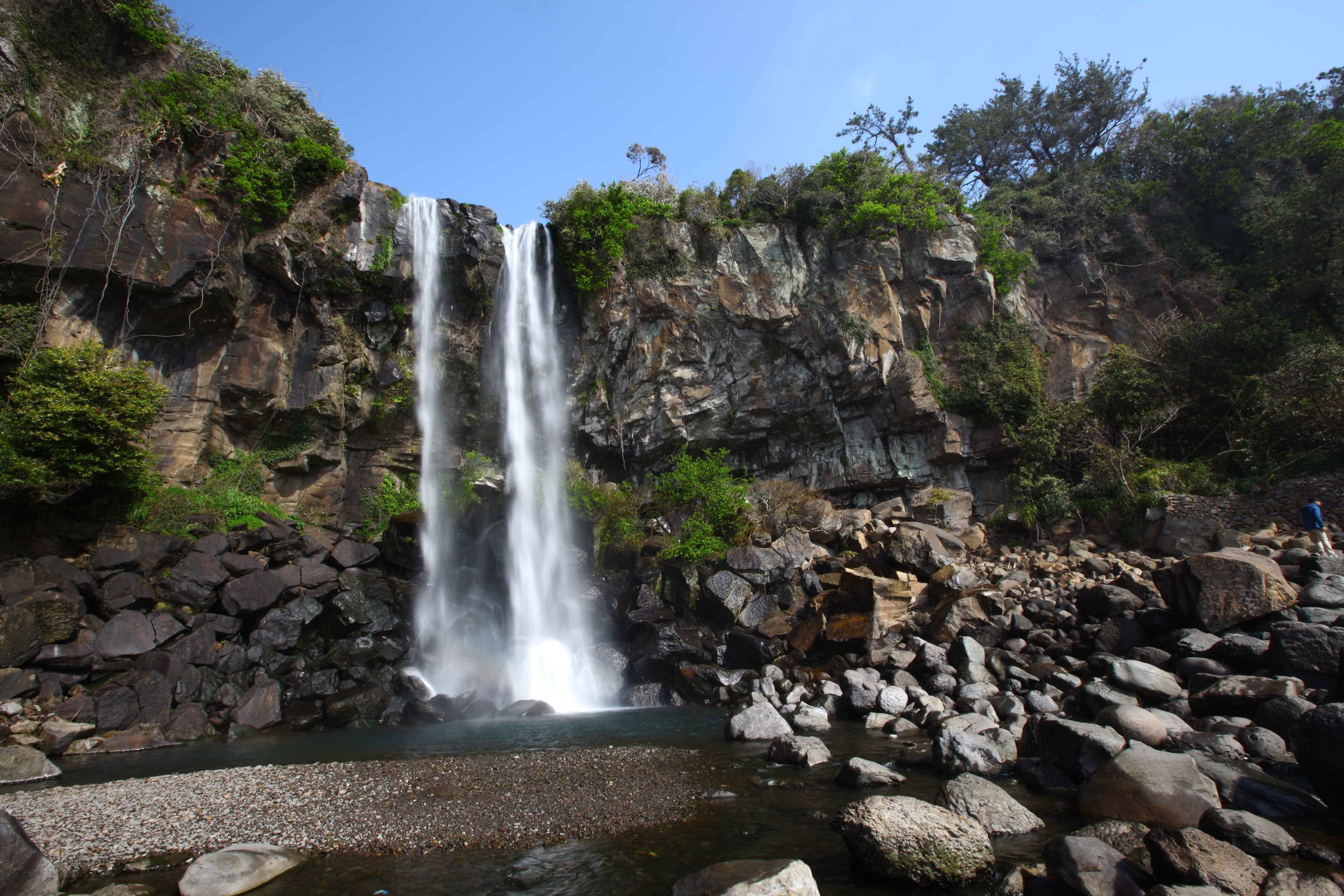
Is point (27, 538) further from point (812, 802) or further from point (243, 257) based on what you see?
point (812, 802)

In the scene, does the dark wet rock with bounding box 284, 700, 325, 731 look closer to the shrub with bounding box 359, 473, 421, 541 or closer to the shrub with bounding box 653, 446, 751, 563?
the shrub with bounding box 653, 446, 751, 563

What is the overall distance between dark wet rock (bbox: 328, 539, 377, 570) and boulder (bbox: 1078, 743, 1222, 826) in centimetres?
1757

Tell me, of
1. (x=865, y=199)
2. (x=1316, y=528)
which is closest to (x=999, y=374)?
(x=865, y=199)

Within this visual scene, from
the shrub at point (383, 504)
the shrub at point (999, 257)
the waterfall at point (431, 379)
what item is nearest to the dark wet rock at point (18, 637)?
the waterfall at point (431, 379)

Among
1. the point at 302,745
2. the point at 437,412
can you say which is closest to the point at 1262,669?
the point at 302,745

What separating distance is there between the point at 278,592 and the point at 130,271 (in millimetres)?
10099

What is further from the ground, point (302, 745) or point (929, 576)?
point (929, 576)

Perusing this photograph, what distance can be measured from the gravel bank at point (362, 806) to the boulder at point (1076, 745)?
13.4 feet

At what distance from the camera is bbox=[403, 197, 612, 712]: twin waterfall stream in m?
16.4

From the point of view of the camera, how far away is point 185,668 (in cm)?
1301

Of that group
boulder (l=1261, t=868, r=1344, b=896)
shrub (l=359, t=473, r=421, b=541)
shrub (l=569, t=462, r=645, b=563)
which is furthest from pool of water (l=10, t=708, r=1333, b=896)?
shrub (l=359, t=473, r=421, b=541)

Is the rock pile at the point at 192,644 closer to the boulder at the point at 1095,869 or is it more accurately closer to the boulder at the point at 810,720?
the boulder at the point at 810,720

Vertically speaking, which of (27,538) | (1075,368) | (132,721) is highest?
(1075,368)

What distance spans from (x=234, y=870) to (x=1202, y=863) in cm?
726
